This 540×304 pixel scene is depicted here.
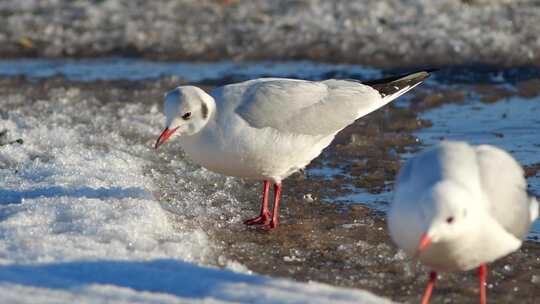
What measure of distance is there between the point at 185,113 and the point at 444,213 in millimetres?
2202

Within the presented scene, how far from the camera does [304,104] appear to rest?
663 cm

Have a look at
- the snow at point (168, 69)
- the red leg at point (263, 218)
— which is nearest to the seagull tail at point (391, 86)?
the red leg at point (263, 218)

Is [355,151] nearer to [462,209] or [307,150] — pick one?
[307,150]

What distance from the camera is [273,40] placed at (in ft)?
40.3

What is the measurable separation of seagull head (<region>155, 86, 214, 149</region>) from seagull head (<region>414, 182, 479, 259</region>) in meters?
2.06

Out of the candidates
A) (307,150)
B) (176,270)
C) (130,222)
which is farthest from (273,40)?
(176,270)

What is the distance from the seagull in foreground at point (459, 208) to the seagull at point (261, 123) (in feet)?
5.08

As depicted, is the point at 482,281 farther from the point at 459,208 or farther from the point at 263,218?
the point at 263,218

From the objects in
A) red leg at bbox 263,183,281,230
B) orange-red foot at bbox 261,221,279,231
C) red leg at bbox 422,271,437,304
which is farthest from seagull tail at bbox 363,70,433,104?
red leg at bbox 422,271,437,304

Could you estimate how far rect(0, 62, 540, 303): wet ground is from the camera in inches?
216

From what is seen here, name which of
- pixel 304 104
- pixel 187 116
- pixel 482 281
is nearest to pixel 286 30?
pixel 304 104

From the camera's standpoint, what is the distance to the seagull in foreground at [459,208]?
175 inches

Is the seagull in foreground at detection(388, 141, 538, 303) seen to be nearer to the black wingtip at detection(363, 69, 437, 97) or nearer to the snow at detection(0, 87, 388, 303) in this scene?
the snow at detection(0, 87, 388, 303)

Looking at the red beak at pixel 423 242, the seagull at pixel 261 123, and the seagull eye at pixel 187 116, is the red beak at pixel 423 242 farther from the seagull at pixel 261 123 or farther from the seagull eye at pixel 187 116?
the seagull eye at pixel 187 116
